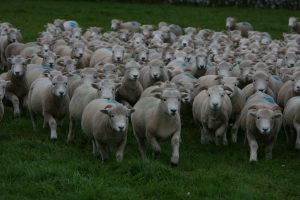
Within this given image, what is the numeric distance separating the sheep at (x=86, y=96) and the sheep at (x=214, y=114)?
A: 1567mm

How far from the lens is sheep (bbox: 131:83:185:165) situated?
9328 mm

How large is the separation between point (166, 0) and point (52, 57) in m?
21.2

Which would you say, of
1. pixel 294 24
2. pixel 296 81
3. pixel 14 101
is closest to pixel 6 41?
pixel 14 101

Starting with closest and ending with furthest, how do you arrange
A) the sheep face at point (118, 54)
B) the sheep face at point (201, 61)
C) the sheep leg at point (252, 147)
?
1. the sheep leg at point (252, 147)
2. the sheep face at point (201, 61)
3. the sheep face at point (118, 54)

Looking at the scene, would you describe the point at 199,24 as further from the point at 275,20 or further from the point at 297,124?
the point at 297,124

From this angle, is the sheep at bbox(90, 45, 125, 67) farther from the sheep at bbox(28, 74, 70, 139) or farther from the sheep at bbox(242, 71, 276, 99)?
the sheep at bbox(242, 71, 276, 99)

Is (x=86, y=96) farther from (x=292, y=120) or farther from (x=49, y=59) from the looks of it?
(x=292, y=120)

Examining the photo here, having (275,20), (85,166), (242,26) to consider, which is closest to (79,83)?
(85,166)

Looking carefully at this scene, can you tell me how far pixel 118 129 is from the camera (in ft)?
29.1

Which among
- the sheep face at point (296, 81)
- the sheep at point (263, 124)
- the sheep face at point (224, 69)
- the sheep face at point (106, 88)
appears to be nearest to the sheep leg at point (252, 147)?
the sheep at point (263, 124)

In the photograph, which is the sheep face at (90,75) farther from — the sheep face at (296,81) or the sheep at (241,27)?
the sheep at (241,27)

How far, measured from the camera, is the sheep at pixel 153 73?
12789mm

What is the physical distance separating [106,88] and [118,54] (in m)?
4.04

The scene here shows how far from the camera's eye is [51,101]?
11.3 metres
